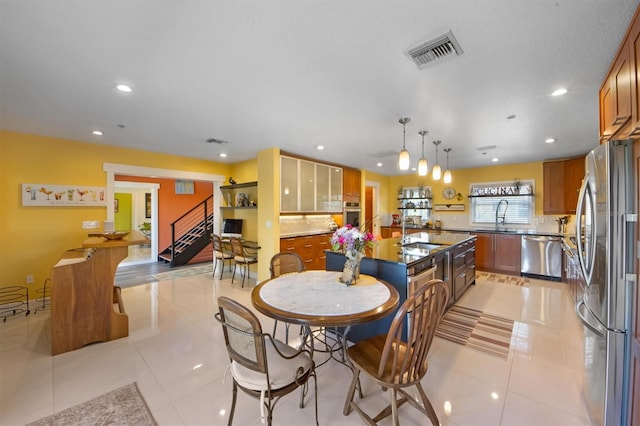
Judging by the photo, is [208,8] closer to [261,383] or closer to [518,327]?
[261,383]

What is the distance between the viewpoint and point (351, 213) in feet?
21.3

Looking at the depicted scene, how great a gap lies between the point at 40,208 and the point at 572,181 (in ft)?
30.7

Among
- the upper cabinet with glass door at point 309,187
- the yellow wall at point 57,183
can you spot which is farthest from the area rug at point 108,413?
the upper cabinet with glass door at point 309,187

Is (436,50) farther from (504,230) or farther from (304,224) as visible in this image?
(504,230)

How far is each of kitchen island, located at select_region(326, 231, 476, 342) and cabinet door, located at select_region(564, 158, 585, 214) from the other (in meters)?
2.86

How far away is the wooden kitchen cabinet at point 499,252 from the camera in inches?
210

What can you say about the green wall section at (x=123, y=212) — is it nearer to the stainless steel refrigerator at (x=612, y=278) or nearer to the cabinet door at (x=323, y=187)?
the cabinet door at (x=323, y=187)

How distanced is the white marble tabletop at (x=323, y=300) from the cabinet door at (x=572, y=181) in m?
5.50

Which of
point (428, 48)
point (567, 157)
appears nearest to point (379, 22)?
point (428, 48)

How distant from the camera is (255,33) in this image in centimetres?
A: 164

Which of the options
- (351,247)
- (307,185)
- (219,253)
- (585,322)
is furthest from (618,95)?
(219,253)

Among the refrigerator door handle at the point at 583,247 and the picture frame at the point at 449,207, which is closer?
the refrigerator door handle at the point at 583,247

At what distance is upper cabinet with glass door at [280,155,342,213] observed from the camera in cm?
473

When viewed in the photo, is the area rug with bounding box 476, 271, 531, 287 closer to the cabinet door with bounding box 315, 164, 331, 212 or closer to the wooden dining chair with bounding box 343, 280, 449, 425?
the cabinet door with bounding box 315, 164, 331, 212
